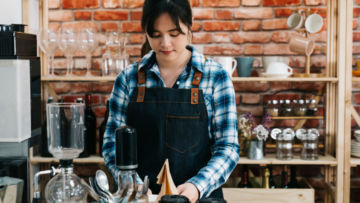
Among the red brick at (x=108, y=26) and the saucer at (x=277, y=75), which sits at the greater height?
the red brick at (x=108, y=26)

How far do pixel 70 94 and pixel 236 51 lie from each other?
1.17m

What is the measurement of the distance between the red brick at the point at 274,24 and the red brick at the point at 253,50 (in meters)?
0.14

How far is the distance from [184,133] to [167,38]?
0.38 metres

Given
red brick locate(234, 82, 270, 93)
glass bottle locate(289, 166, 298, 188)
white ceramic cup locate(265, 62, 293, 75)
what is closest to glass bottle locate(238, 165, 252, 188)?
glass bottle locate(289, 166, 298, 188)

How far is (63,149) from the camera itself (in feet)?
3.60

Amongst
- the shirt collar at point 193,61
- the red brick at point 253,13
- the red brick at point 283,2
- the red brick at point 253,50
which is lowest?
the shirt collar at point 193,61

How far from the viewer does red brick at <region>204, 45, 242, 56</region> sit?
9.27ft

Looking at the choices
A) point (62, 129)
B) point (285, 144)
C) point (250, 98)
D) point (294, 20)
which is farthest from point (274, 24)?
point (62, 129)

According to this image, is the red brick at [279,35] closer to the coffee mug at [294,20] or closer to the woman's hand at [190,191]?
the coffee mug at [294,20]

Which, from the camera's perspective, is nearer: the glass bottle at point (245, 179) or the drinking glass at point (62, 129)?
the drinking glass at point (62, 129)

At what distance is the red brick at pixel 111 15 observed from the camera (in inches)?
112

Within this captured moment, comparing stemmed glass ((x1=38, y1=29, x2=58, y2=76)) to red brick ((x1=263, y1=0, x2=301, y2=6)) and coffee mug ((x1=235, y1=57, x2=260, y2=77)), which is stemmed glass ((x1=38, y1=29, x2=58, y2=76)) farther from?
red brick ((x1=263, y1=0, x2=301, y2=6))

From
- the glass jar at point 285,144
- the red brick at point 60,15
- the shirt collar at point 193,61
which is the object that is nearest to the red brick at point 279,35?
the glass jar at point 285,144

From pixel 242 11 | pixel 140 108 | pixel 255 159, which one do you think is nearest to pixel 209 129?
pixel 140 108
